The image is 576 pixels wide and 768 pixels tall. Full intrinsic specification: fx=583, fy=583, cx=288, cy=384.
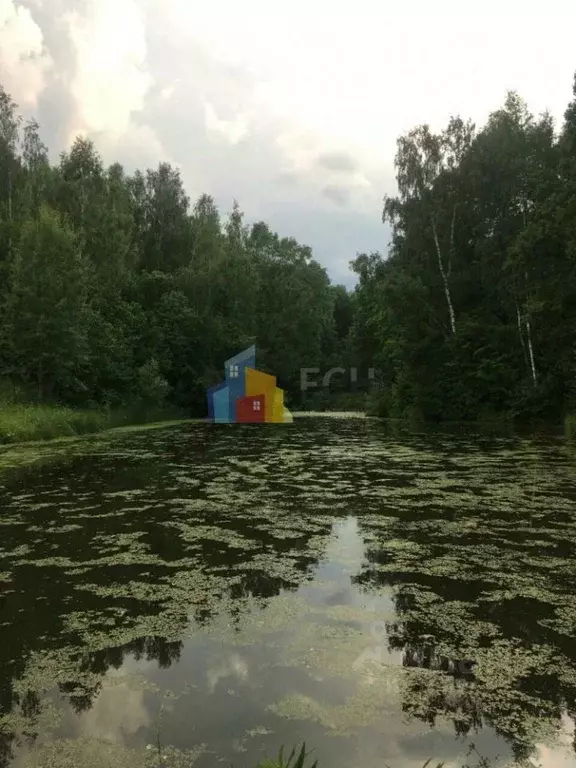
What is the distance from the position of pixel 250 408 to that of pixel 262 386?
5341mm

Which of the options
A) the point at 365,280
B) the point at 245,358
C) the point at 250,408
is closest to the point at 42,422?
the point at 250,408

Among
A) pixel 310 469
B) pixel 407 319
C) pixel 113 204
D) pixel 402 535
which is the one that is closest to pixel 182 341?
pixel 113 204

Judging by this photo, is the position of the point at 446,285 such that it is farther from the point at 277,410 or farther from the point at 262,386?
the point at 262,386

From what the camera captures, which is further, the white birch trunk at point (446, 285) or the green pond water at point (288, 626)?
the white birch trunk at point (446, 285)

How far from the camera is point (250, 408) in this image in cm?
3222

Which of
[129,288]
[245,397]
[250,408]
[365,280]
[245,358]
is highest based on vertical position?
[365,280]

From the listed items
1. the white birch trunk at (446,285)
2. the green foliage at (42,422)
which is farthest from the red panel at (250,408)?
the green foliage at (42,422)

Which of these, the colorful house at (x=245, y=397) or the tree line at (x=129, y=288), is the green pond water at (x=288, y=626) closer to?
the tree line at (x=129, y=288)

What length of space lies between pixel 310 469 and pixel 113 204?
2577cm

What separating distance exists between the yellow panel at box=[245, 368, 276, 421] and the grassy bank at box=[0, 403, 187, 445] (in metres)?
11.1

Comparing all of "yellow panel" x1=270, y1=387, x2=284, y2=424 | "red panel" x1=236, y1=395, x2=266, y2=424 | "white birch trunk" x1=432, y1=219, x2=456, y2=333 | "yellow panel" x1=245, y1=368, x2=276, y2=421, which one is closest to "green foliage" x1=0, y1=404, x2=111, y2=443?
"red panel" x1=236, y1=395, x2=266, y2=424

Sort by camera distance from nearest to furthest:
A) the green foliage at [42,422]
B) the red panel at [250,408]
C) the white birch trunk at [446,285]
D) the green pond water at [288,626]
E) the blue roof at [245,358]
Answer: the green pond water at [288,626] → the green foliage at [42,422] → the white birch trunk at [446,285] → the red panel at [250,408] → the blue roof at [245,358]

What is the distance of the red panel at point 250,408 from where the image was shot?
31.4 metres

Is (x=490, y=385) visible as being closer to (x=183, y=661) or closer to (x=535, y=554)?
(x=535, y=554)
